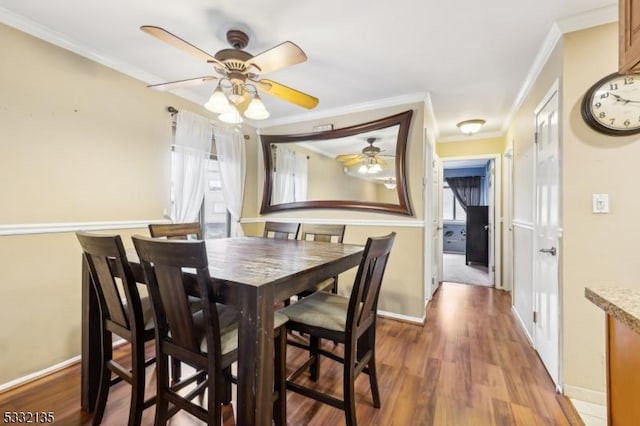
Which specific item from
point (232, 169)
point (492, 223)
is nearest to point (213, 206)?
point (232, 169)

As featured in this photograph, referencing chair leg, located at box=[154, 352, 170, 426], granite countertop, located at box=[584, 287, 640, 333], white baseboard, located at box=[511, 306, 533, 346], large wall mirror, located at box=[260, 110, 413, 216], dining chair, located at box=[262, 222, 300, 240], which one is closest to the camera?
granite countertop, located at box=[584, 287, 640, 333]

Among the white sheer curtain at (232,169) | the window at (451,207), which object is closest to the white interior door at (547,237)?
the white sheer curtain at (232,169)

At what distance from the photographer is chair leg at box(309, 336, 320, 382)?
1817 mm

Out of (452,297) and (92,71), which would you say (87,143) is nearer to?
(92,71)

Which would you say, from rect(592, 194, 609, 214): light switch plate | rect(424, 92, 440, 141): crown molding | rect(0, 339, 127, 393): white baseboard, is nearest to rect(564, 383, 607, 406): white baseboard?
rect(592, 194, 609, 214): light switch plate

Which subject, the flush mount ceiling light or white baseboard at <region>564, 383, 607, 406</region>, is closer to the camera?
white baseboard at <region>564, 383, 607, 406</region>

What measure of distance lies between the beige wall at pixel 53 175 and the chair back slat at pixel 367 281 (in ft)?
7.00

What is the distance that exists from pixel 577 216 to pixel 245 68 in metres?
2.27

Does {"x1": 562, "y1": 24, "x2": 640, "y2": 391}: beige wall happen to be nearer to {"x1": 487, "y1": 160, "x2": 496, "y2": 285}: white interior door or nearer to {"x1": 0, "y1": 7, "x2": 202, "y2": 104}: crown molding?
{"x1": 487, "y1": 160, "x2": 496, "y2": 285}: white interior door

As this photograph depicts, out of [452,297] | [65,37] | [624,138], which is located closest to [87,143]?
[65,37]

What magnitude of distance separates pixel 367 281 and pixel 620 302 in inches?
35.4

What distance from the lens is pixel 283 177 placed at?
12.5ft

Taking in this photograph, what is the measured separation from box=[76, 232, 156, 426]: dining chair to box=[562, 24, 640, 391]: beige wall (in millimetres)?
2416

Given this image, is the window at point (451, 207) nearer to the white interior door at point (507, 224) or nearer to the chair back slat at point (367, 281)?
the white interior door at point (507, 224)
